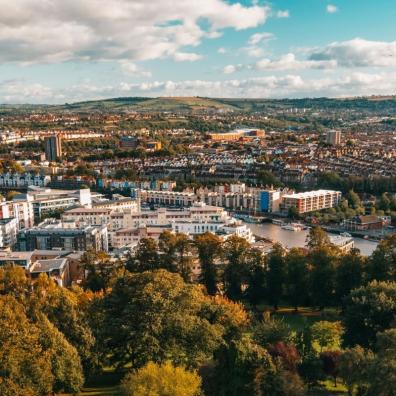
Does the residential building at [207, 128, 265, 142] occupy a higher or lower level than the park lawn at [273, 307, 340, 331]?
higher

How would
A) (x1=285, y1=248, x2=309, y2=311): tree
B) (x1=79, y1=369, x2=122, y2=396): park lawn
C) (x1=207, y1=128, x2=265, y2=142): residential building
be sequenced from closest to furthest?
(x1=79, y1=369, x2=122, y2=396): park lawn → (x1=285, y1=248, x2=309, y2=311): tree → (x1=207, y1=128, x2=265, y2=142): residential building

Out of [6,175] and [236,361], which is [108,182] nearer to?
[6,175]

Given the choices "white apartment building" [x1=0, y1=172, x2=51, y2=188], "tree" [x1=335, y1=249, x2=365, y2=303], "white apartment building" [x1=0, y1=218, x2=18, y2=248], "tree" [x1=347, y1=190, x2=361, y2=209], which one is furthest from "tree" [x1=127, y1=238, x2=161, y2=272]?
"white apartment building" [x1=0, y1=172, x2=51, y2=188]

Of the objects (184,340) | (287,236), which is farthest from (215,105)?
(184,340)

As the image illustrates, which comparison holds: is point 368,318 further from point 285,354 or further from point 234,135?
point 234,135

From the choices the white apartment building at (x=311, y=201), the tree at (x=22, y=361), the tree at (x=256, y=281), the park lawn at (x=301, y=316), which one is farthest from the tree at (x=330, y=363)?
the white apartment building at (x=311, y=201)

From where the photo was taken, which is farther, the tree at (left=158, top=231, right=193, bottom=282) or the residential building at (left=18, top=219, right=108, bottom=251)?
the residential building at (left=18, top=219, right=108, bottom=251)

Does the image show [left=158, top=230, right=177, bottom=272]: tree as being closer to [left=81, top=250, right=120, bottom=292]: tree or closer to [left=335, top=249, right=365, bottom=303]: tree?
[left=81, top=250, right=120, bottom=292]: tree
